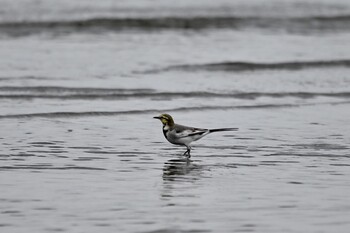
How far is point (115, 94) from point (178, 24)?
1218 cm

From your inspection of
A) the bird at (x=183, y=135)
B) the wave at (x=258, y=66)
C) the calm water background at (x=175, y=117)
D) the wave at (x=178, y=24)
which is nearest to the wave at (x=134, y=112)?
the calm water background at (x=175, y=117)

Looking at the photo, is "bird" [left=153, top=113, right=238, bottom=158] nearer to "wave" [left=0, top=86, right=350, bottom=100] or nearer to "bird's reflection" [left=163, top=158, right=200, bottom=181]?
"bird's reflection" [left=163, top=158, right=200, bottom=181]

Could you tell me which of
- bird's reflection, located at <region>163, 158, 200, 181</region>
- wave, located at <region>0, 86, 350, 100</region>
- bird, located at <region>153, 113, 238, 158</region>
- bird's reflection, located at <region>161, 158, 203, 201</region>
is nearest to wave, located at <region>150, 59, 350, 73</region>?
wave, located at <region>0, 86, 350, 100</region>

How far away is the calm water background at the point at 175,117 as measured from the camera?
9.05m

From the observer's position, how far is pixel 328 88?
18.7 m

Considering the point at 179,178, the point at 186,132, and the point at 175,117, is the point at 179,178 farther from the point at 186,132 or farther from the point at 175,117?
the point at 175,117

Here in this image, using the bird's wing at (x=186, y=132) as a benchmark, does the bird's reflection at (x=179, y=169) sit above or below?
below

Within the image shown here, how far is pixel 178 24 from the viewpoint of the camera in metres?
29.3

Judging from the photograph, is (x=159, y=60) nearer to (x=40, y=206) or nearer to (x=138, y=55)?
(x=138, y=55)

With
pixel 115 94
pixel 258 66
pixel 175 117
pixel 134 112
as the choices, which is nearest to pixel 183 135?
pixel 175 117

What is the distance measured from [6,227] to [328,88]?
451 inches

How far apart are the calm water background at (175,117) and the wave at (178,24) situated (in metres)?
0.08

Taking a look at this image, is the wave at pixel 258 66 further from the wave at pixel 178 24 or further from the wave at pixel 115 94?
the wave at pixel 178 24

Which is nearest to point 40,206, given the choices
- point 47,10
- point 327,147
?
point 327,147
